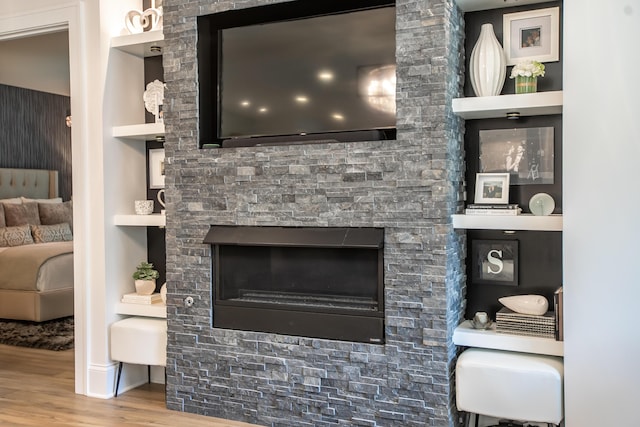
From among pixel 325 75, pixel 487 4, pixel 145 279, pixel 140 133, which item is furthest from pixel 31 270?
pixel 487 4


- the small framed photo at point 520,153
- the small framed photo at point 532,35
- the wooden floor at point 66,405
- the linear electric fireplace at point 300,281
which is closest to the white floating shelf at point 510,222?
the small framed photo at point 520,153

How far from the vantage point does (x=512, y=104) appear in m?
2.85

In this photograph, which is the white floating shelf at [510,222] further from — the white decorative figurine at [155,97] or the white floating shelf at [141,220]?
the white decorative figurine at [155,97]

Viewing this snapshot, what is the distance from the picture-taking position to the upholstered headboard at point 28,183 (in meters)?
7.49

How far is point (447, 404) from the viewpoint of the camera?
2869 millimetres

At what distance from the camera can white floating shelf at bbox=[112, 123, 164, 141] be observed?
3.68 meters

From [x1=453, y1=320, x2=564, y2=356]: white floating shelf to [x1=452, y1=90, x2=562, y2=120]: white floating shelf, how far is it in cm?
106

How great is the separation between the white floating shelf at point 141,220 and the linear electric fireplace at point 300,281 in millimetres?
471

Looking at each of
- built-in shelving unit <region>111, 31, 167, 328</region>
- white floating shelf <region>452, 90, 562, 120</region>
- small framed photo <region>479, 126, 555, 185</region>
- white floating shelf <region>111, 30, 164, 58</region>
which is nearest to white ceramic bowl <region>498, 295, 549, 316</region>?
small framed photo <region>479, 126, 555, 185</region>

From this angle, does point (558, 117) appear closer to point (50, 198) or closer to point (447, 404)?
point (447, 404)

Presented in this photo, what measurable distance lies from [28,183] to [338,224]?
6.05 metres

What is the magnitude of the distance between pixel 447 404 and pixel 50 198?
6.78 m

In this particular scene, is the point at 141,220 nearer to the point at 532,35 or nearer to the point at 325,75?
the point at 325,75

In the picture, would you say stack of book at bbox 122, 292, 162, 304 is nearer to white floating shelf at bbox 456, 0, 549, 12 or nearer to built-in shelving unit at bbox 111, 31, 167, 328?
built-in shelving unit at bbox 111, 31, 167, 328
